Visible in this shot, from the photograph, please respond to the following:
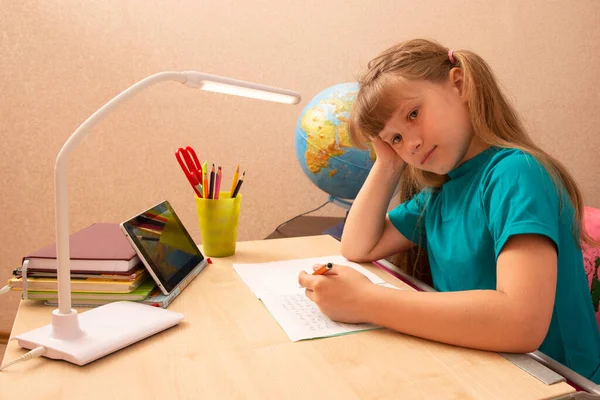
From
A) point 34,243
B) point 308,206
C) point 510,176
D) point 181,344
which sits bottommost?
point 34,243

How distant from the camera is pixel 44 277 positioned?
30.1 inches

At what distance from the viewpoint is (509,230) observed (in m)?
0.69

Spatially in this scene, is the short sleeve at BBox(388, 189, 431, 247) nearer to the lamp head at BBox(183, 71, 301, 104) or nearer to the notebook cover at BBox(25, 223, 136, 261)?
the lamp head at BBox(183, 71, 301, 104)

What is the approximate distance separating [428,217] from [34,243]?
5.11 feet

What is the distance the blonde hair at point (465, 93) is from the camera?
2.76ft

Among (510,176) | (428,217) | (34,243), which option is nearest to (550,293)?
(510,176)

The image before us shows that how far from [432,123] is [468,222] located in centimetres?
19

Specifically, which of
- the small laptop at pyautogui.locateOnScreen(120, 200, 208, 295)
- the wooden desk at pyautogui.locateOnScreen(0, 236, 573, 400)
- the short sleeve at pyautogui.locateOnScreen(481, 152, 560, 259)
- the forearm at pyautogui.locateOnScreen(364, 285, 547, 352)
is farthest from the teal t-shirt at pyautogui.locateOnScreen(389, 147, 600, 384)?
the small laptop at pyautogui.locateOnScreen(120, 200, 208, 295)

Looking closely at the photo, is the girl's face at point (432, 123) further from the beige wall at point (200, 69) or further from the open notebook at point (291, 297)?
the beige wall at point (200, 69)

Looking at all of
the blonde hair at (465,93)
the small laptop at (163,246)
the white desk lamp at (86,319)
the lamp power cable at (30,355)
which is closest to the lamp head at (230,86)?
the white desk lamp at (86,319)

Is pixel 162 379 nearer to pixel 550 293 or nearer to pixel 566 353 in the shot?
pixel 550 293

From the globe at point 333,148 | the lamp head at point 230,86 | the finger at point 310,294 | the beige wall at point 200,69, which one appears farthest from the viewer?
the beige wall at point 200,69

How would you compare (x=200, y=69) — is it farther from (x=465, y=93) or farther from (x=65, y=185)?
(x=65, y=185)

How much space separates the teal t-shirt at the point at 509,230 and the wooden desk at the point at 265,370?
0.67 feet
